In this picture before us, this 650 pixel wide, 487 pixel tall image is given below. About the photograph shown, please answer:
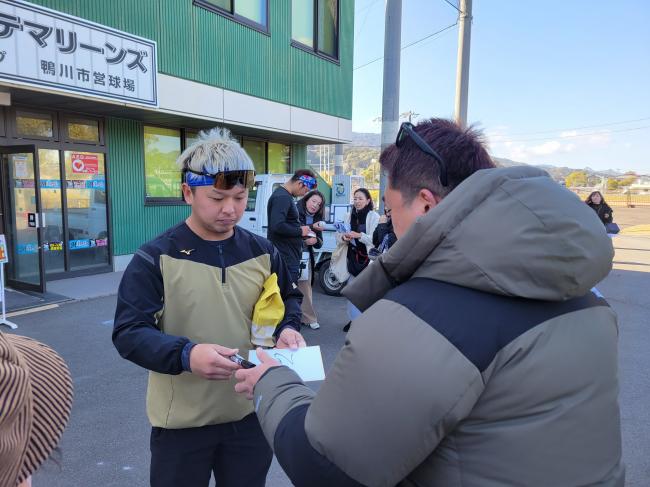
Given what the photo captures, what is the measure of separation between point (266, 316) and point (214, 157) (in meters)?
0.70

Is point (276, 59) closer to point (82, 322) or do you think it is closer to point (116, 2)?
point (116, 2)

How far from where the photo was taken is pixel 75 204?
9.05 meters

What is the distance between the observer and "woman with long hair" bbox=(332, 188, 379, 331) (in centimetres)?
645

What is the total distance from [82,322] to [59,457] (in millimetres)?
6229

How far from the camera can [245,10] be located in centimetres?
1101

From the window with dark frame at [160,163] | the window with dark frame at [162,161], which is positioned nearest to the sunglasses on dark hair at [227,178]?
the window with dark frame at [162,161]

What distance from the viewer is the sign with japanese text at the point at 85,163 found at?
29.3ft

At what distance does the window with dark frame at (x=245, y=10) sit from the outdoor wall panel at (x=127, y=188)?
9.81ft

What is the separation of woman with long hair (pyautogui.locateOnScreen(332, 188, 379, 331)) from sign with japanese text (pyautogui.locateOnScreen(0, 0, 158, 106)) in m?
4.34

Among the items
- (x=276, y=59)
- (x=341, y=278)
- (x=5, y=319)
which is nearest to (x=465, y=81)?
(x=276, y=59)

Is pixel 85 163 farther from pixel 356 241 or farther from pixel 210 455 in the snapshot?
pixel 210 455

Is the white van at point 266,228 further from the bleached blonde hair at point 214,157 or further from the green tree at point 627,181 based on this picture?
the green tree at point 627,181

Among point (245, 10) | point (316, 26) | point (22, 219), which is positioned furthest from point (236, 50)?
point (22, 219)

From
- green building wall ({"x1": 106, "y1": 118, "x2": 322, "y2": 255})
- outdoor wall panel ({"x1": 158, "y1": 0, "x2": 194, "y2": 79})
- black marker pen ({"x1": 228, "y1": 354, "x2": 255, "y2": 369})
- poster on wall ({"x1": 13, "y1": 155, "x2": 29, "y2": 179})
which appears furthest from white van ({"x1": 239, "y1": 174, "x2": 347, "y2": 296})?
black marker pen ({"x1": 228, "y1": 354, "x2": 255, "y2": 369})
